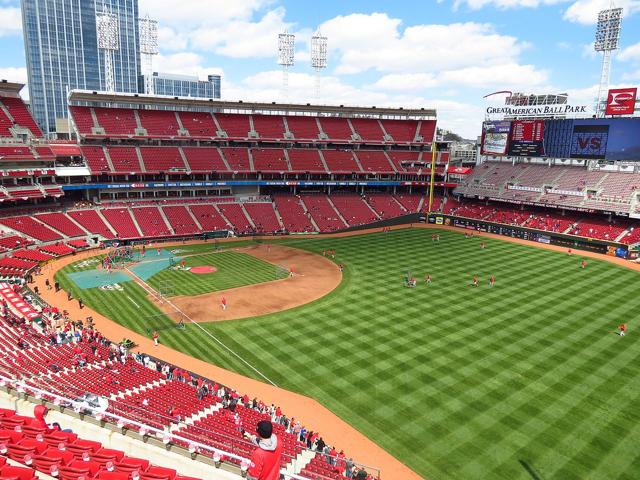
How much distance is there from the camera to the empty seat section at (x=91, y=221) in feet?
200

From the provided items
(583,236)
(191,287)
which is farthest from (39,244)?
(583,236)

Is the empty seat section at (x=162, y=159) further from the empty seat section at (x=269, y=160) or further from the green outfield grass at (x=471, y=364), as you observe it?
the green outfield grass at (x=471, y=364)

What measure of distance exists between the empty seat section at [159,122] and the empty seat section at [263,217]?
18.4 meters

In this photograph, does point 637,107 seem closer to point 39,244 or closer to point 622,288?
point 622,288

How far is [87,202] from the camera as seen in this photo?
66.8m

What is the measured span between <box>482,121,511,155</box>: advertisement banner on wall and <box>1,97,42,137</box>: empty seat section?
2973 inches

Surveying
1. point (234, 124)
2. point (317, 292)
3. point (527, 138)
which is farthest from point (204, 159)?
Result: point (527, 138)

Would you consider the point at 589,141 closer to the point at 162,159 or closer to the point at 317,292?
the point at 317,292

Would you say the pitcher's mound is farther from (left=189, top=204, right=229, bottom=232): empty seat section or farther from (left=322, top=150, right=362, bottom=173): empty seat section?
(left=322, top=150, right=362, bottom=173): empty seat section

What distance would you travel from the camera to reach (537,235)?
67.8m

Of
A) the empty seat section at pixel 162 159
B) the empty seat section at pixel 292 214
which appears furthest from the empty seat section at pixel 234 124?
the empty seat section at pixel 292 214

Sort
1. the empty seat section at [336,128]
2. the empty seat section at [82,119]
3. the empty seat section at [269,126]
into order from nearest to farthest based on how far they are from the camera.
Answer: the empty seat section at [82,119], the empty seat section at [269,126], the empty seat section at [336,128]

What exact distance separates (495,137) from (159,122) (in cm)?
6102

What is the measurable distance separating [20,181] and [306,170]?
145 ft
